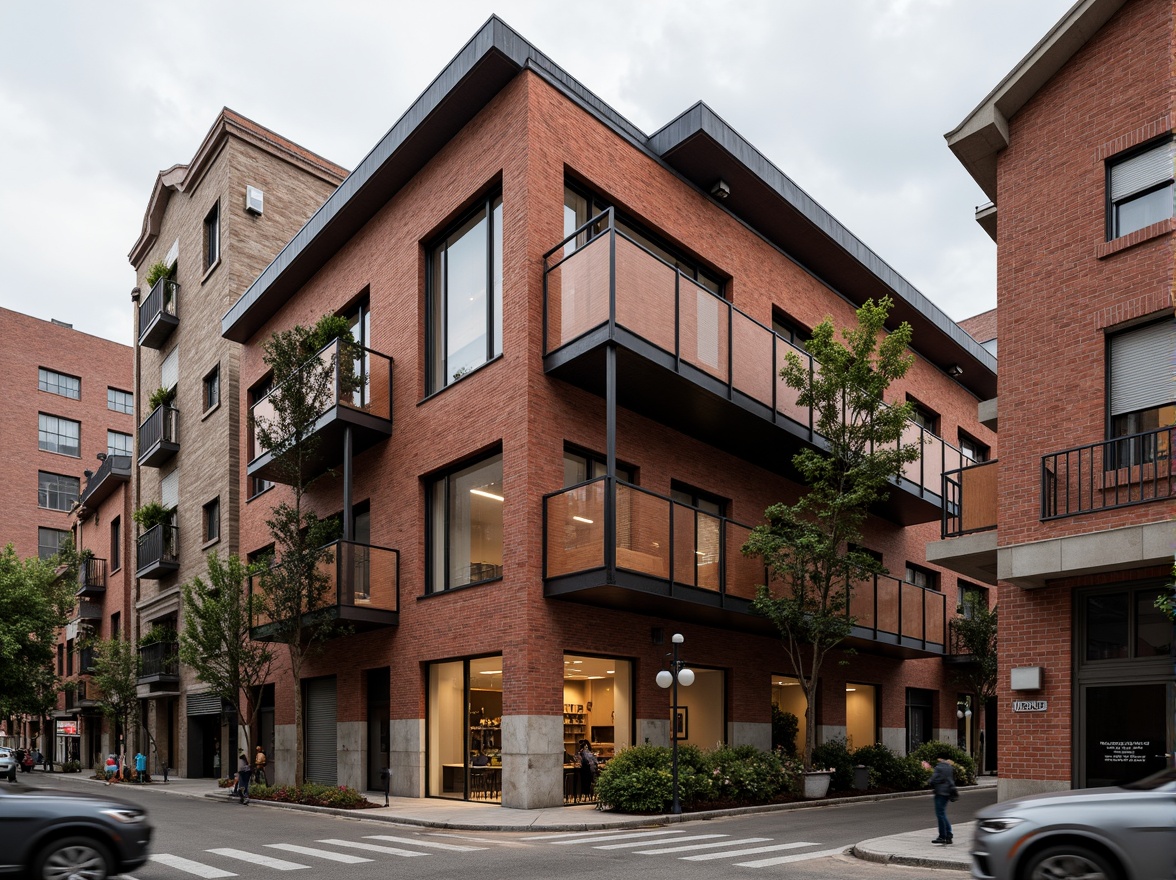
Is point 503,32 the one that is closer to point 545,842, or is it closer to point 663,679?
point 663,679

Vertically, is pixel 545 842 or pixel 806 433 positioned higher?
pixel 806 433

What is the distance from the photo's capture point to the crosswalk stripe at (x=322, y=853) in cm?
1286

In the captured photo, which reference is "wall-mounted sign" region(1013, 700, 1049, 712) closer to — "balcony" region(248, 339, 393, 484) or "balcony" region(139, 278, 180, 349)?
"balcony" region(248, 339, 393, 484)

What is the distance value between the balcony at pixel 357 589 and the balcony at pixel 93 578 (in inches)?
1252

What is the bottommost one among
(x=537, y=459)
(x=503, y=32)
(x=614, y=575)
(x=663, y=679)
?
(x=663, y=679)

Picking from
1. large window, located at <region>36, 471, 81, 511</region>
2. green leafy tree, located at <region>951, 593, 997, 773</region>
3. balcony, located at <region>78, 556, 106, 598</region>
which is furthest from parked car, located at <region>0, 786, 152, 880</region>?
large window, located at <region>36, 471, 81, 511</region>

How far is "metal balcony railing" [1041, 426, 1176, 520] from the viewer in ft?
44.7

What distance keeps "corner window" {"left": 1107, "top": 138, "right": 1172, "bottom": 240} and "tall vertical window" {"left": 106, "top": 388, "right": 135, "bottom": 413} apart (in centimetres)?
6944

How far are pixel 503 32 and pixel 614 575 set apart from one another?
10.9 m

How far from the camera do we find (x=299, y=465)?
24.0 m

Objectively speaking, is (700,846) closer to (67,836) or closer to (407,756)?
(67,836)

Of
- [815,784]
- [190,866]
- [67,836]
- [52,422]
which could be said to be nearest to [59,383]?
[52,422]

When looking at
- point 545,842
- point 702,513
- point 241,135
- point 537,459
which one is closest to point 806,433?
point 702,513

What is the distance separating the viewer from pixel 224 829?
17297mm
